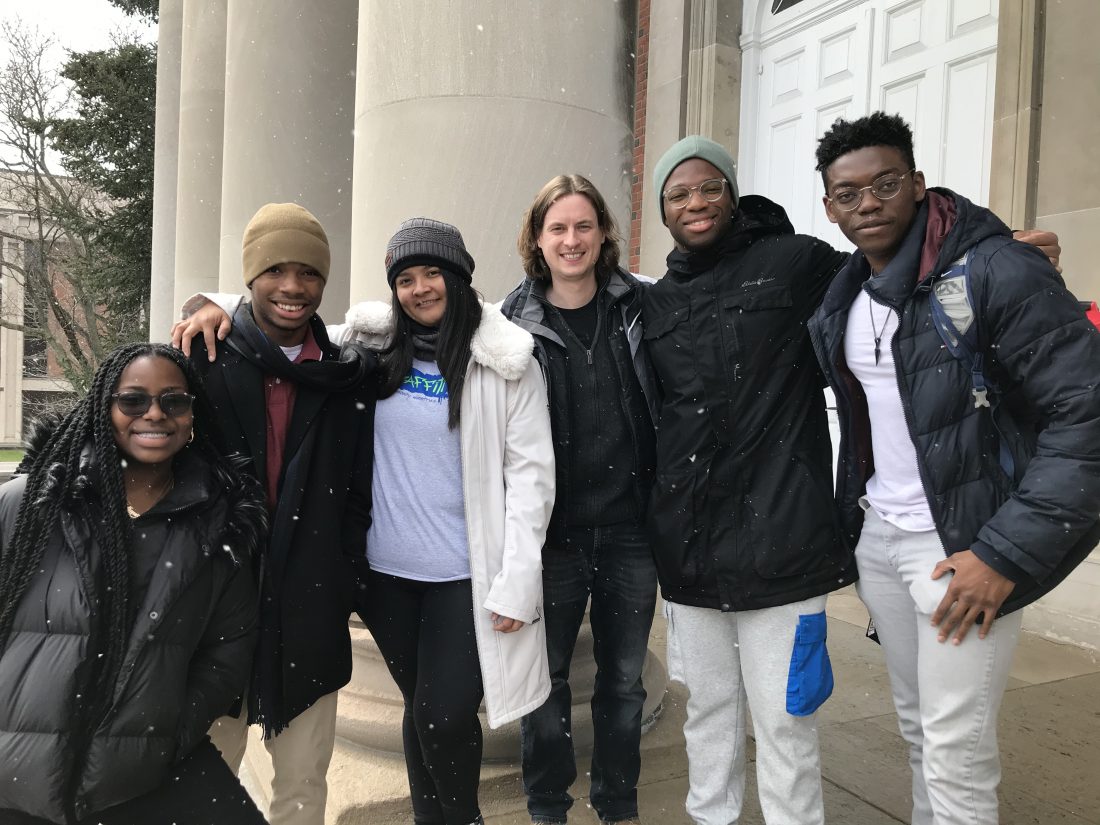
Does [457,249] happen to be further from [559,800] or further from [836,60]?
[836,60]

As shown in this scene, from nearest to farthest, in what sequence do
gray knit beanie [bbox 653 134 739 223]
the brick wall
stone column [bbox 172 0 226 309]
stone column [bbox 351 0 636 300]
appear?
gray knit beanie [bbox 653 134 739 223] → stone column [bbox 351 0 636 300] → the brick wall → stone column [bbox 172 0 226 309]

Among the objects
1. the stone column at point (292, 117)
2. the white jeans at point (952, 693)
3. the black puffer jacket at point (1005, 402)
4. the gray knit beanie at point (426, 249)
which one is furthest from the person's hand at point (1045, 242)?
the stone column at point (292, 117)

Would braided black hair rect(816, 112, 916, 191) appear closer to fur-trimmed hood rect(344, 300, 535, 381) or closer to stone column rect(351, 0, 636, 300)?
fur-trimmed hood rect(344, 300, 535, 381)

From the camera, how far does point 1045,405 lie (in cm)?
188

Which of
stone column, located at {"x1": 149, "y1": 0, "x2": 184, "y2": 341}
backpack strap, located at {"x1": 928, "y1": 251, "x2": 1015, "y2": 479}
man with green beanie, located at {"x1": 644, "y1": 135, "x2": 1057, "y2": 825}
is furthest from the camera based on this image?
stone column, located at {"x1": 149, "y1": 0, "x2": 184, "y2": 341}

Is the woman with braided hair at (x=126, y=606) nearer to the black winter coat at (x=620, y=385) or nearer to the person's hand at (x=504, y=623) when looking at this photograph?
the person's hand at (x=504, y=623)

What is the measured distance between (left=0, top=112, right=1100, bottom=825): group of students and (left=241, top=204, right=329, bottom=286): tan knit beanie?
10 millimetres

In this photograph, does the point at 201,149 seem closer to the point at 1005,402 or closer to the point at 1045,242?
the point at 1045,242

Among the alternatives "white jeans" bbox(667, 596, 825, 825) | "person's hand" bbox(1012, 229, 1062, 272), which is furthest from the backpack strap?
"white jeans" bbox(667, 596, 825, 825)

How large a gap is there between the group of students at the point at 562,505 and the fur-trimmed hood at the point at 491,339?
0.4 inches

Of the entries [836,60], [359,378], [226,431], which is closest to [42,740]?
[226,431]

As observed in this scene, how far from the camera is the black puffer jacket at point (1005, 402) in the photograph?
1844mm

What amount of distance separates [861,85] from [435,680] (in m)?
5.26

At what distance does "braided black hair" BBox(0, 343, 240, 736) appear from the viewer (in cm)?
180
